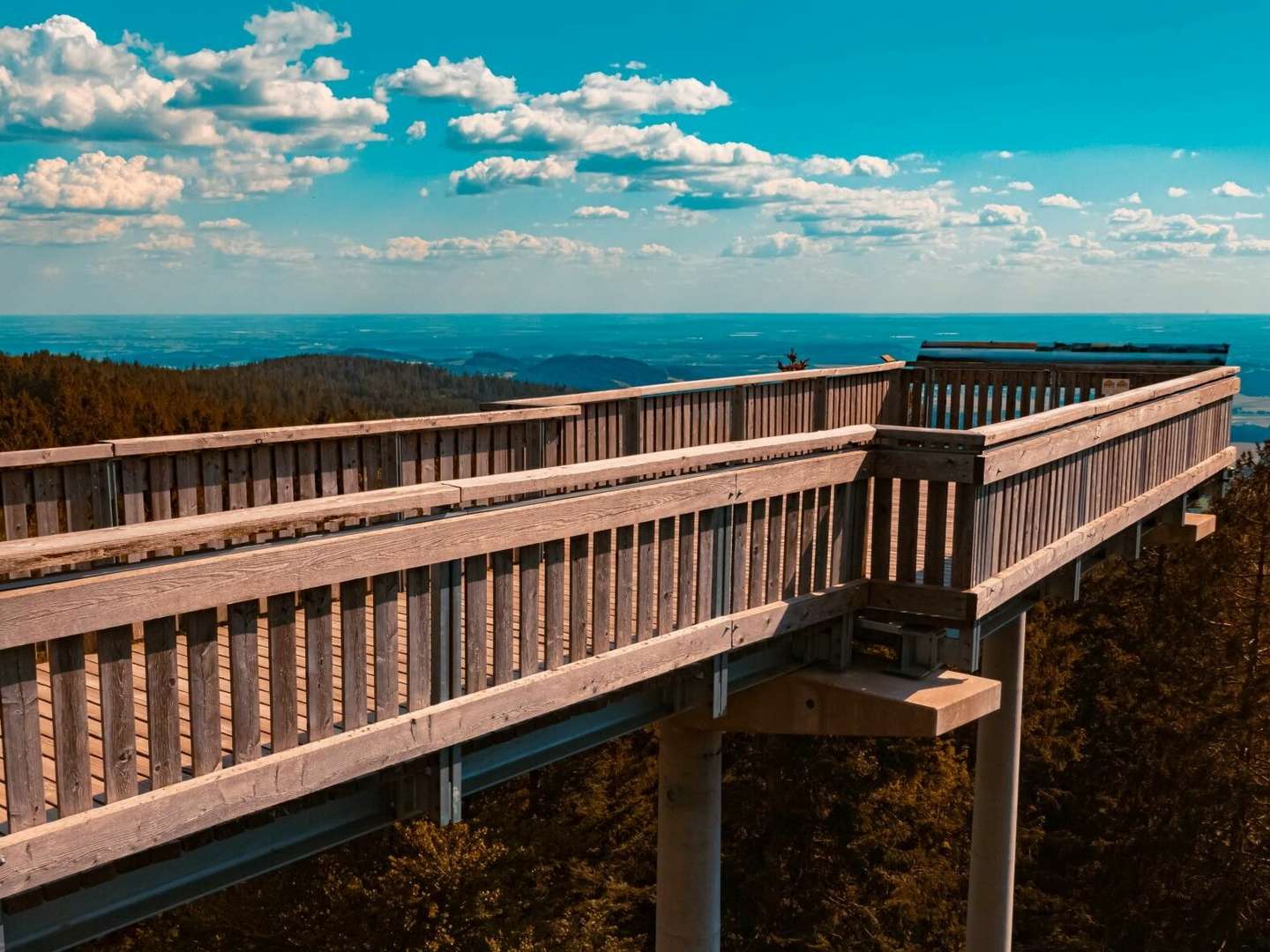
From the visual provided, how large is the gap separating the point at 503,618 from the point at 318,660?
3.17 feet

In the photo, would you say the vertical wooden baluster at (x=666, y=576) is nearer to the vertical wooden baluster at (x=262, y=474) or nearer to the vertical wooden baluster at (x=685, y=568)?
the vertical wooden baluster at (x=685, y=568)

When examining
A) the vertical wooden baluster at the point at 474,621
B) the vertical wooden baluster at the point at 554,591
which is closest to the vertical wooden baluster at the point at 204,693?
the vertical wooden baluster at the point at 474,621

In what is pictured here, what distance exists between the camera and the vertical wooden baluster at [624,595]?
631 cm

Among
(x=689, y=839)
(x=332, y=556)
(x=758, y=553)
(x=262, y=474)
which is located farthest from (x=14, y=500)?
(x=689, y=839)

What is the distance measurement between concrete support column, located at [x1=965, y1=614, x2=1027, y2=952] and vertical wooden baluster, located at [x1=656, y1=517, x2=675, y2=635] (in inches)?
340

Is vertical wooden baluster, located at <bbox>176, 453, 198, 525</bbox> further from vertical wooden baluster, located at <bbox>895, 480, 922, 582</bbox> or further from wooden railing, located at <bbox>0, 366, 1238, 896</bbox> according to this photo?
vertical wooden baluster, located at <bbox>895, 480, 922, 582</bbox>

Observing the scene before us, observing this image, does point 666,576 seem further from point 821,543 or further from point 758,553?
point 821,543

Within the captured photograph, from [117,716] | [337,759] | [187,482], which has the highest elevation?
[187,482]

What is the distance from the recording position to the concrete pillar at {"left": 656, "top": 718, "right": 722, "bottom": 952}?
8.40 m

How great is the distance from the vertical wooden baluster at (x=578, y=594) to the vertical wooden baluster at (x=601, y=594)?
9 cm

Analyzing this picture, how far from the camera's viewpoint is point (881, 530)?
763 cm

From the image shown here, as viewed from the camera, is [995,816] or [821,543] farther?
[995,816]

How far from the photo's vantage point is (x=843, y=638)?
7.82 metres

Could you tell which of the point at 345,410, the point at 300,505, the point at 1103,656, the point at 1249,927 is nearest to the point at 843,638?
the point at 300,505
